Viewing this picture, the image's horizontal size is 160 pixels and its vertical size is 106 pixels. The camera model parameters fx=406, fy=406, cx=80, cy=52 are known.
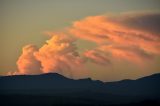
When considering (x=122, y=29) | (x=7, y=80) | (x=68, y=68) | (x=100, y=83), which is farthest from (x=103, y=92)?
(x=7, y=80)

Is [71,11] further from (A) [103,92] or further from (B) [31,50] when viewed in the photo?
(A) [103,92]

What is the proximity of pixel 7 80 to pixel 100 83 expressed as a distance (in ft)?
3.82

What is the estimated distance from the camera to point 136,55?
17.3ft

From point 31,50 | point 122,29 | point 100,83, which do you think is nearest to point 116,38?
point 122,29

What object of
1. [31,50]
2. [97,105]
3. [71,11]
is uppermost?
[71,11]

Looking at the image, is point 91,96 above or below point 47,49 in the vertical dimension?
below

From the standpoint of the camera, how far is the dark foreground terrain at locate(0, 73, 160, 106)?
5.04 m

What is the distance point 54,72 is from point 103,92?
669mm

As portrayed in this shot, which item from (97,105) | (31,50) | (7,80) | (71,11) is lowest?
(97,105)

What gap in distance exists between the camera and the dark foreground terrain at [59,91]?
16.5 ft

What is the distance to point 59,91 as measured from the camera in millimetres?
5090

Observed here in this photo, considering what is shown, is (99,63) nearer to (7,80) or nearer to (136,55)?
(136,55)

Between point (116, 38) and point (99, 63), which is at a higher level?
point (116, 38)

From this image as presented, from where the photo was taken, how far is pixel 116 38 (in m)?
5.25
